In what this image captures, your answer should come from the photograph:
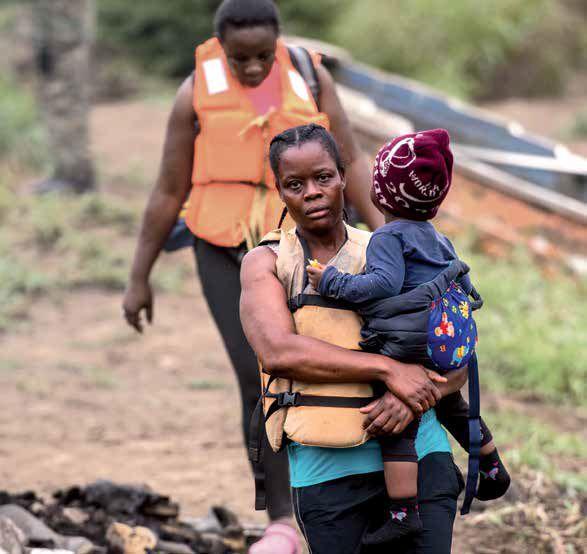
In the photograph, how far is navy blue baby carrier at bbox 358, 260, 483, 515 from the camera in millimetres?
2322

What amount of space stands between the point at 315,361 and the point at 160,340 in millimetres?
4849

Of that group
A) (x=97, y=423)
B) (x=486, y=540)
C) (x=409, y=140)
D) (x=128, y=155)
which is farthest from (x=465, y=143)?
(x=409, y=140)

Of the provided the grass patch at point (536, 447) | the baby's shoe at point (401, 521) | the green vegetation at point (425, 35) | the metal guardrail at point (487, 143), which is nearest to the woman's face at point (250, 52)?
the baby's shoe at point (401, 521)

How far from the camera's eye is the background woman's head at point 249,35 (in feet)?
10.8

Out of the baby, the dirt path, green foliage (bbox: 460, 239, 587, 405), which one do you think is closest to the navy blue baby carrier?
the baby

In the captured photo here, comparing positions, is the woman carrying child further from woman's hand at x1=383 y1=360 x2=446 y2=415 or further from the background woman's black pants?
the background woman's black pants

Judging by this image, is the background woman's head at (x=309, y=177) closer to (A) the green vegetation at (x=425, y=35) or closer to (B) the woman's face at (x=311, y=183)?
(B) the woman's face at (x=311, y=183)

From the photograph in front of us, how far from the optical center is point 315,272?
2.36 metres

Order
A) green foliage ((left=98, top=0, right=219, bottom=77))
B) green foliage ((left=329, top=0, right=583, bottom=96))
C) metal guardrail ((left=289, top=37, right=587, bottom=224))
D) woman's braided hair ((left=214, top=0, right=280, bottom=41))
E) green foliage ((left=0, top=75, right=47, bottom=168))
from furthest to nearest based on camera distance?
green foliage ((left=98, top=0, right=219, bottom=77))
green foliage ((left=329, top=0, right=583, bottom=96))
green foliage ((left=0, top=75, right=47, bottom=168))
metal guardrail ((left=289, top=37, right=587, bottom=224))
woman's braided hair ((left=214, top=0, right=280, bottom=41))

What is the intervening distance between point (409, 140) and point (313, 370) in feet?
1.93

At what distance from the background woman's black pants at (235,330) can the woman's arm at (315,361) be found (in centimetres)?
102

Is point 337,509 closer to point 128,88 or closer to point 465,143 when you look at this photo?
point 465,143

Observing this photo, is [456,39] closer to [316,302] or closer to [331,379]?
[316,302]

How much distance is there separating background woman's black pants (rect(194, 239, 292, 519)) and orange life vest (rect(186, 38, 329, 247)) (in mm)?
95
